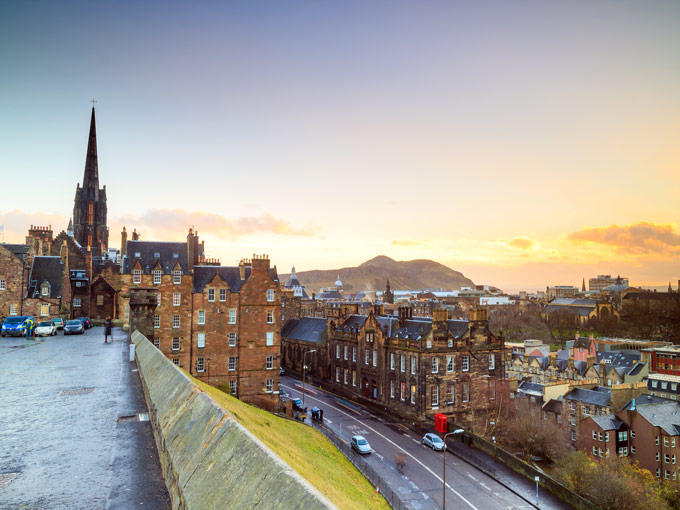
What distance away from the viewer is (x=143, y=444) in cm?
840

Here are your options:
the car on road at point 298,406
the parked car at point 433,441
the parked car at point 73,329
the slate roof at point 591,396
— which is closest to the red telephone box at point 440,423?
the parked car at point 433,441

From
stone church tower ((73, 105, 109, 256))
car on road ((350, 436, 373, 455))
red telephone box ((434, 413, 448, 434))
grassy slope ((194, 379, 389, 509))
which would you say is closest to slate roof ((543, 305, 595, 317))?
red telephone box ((434, 413, 448, 434))

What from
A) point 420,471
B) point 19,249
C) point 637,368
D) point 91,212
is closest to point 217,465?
point 420,471

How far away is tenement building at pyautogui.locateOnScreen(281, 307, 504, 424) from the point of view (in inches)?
2005

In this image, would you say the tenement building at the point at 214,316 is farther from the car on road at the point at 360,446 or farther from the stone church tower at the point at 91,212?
the stone church tower at the point at 91,212

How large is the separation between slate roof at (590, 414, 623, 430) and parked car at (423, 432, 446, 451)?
1188 inches

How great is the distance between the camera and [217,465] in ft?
16.8

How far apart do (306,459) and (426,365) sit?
34.5m

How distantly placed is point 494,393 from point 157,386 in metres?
51.8

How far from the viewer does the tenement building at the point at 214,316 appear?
1891 inches

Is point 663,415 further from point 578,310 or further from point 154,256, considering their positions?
point 578,310

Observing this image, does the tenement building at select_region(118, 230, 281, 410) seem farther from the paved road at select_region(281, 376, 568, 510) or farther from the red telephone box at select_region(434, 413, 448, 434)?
the red telephone box at select_region(434, 413, 448, 434)

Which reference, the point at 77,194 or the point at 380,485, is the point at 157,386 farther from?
the point at 77,194

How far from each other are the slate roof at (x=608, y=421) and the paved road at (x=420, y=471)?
2960cm
